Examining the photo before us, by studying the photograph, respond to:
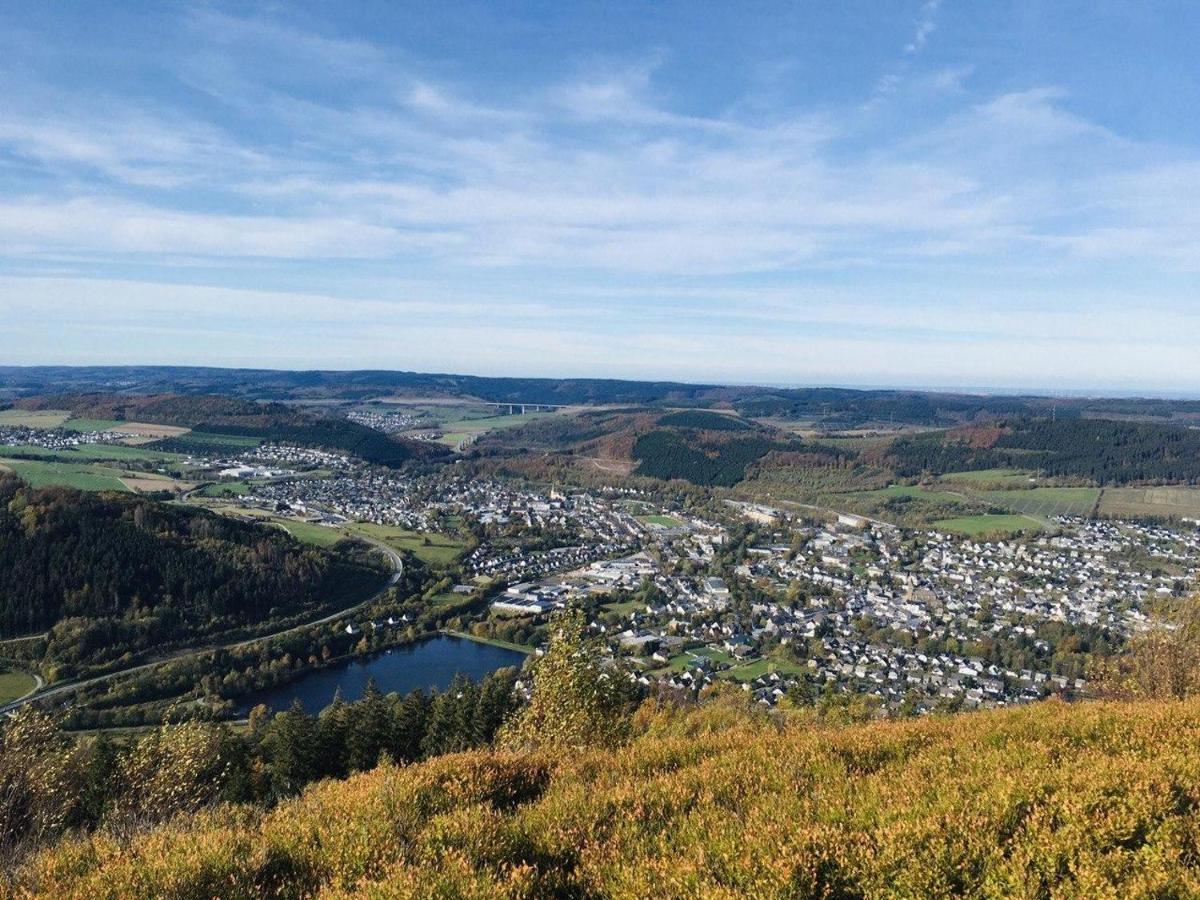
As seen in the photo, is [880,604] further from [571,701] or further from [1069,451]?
[1069,451]

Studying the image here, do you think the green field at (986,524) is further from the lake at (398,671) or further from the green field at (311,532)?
the green field at (311,532)

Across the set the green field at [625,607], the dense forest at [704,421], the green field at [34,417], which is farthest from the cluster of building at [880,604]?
the green field at [34,417]

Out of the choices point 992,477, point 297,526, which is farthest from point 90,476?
point 992,477

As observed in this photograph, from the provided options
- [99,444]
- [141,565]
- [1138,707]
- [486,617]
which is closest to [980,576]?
[486,617]

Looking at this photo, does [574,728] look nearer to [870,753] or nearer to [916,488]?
[870,753]

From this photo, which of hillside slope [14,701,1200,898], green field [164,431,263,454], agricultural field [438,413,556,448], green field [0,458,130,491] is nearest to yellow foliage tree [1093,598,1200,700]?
hillside slope [14,701,1200,898]

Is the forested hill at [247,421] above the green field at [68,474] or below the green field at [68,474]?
above

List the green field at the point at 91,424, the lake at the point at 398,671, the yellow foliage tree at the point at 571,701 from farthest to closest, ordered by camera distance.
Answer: the green field at the point at 91,424 < the lake at the point at 398,671 < the yellow foliage tree at the point at 571,701
